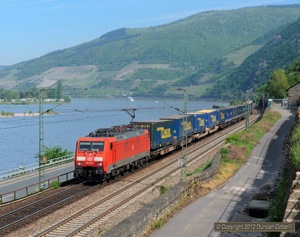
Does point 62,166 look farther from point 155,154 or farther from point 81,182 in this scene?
point 81,182

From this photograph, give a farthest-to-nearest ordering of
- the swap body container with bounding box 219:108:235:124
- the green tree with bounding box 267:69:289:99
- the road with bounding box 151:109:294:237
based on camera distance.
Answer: the green tree with bounding box 267:69:289:99
the swap body container with bounding box 219:108:235:124
the road with bounding box 151:109:294:237

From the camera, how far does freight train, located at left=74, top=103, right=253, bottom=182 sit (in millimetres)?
32094

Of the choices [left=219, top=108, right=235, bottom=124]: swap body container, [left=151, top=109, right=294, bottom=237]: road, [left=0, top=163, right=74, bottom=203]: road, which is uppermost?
[left=219, top=108, right=235, bottom=124]: swap body container

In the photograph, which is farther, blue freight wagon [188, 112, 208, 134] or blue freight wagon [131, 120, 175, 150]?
blue freight wagon [188, 112, 208, 134]

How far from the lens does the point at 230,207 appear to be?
21250 millimetres

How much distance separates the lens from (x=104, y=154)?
104ft

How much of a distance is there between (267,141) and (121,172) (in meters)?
21.1

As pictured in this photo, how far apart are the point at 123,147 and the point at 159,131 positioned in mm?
9916

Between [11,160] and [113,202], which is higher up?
[113,202]

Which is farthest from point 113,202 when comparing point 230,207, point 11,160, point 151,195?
point 11,160

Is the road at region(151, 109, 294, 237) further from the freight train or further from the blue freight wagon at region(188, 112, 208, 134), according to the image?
the blue freight wagon at region(188, 112, 208, 134)

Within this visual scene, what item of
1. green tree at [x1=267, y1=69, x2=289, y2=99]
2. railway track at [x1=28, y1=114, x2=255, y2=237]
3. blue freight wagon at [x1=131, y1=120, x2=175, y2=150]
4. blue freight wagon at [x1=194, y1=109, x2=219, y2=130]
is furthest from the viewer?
green tree at [x1=267, y1=69, x2=289, y2=99]

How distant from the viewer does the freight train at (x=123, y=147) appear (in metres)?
32.1

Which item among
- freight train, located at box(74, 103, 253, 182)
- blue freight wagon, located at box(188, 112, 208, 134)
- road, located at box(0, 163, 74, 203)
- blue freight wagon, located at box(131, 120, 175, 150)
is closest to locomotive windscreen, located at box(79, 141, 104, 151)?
freight train, located at box(74, 103, 253, 182)
